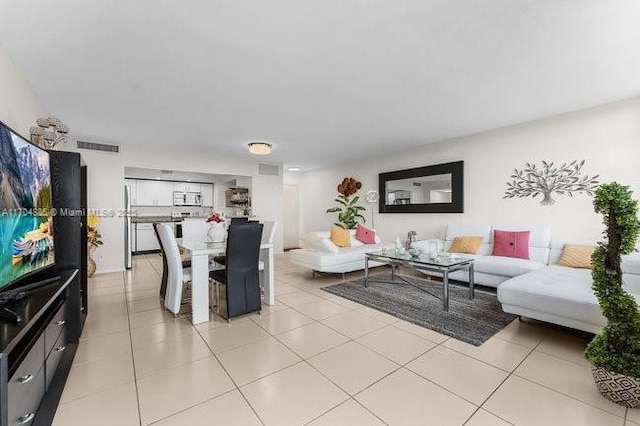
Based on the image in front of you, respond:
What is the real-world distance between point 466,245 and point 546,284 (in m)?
1.82

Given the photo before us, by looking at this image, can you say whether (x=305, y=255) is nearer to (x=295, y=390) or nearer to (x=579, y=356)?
(x=295, y=390)

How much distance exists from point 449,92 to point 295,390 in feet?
10.6

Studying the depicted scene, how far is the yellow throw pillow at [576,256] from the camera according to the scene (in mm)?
3318

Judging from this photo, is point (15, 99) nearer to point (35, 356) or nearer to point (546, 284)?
point (35, 356)

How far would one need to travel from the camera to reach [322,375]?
195cm

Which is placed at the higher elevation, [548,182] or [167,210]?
[548,182]

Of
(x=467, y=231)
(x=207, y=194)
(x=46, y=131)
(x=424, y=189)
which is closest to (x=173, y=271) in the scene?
(x=46, y=131)

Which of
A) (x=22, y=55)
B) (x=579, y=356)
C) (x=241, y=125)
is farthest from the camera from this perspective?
(x=241, y=125)

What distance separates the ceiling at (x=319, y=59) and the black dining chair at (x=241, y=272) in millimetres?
1550

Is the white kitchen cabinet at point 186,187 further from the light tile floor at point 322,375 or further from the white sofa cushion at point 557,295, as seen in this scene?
the white sofa cushion at point 557,295

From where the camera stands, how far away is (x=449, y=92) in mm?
3121

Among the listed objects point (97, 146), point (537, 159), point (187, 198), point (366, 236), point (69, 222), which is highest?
point (97, 146)

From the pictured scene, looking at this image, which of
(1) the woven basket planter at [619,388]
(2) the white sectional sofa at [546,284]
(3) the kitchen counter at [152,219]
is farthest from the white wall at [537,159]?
(3) the kitchen counter at [152,219]

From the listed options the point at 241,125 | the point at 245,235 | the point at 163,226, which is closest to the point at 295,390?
the point at 245,235
